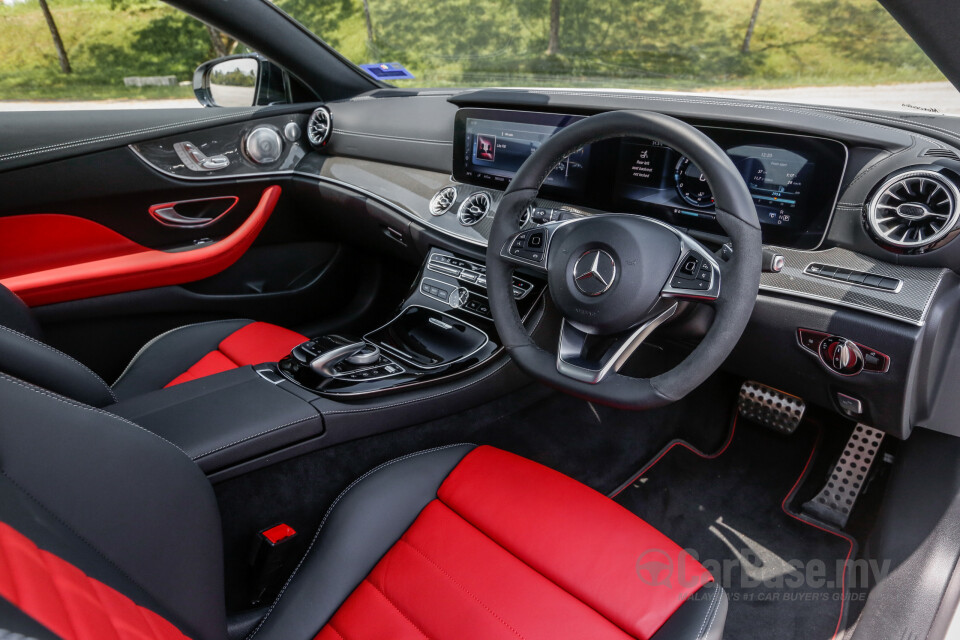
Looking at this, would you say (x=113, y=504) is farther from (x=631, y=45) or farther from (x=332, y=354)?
(x=631, y=45)

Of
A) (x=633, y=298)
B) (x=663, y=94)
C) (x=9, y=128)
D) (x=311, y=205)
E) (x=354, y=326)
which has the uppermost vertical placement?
(x=663, y=94)

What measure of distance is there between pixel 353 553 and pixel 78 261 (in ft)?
4.80

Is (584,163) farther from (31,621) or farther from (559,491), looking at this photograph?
(31,621)

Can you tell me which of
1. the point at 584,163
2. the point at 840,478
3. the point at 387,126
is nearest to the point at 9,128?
the point at 387,126

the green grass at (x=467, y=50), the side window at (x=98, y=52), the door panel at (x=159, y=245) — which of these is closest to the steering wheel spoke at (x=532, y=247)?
the green grass at (x=467, y=50)

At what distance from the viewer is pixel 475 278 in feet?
5.73

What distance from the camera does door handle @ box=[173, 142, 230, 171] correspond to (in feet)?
7.07

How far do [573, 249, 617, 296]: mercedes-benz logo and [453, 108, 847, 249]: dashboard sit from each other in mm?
274

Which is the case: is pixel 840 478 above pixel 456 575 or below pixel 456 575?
below

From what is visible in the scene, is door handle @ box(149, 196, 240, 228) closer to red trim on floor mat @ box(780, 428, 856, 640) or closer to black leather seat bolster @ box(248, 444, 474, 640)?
black leather seat bolster @ box(248, 444, 474, 640)

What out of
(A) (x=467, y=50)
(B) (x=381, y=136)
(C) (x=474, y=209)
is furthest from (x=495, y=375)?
(A) (x=467, y=50)

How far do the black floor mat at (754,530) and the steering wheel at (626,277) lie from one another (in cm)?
81

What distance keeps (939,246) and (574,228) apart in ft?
2.13

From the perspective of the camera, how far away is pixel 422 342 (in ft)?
5.57
